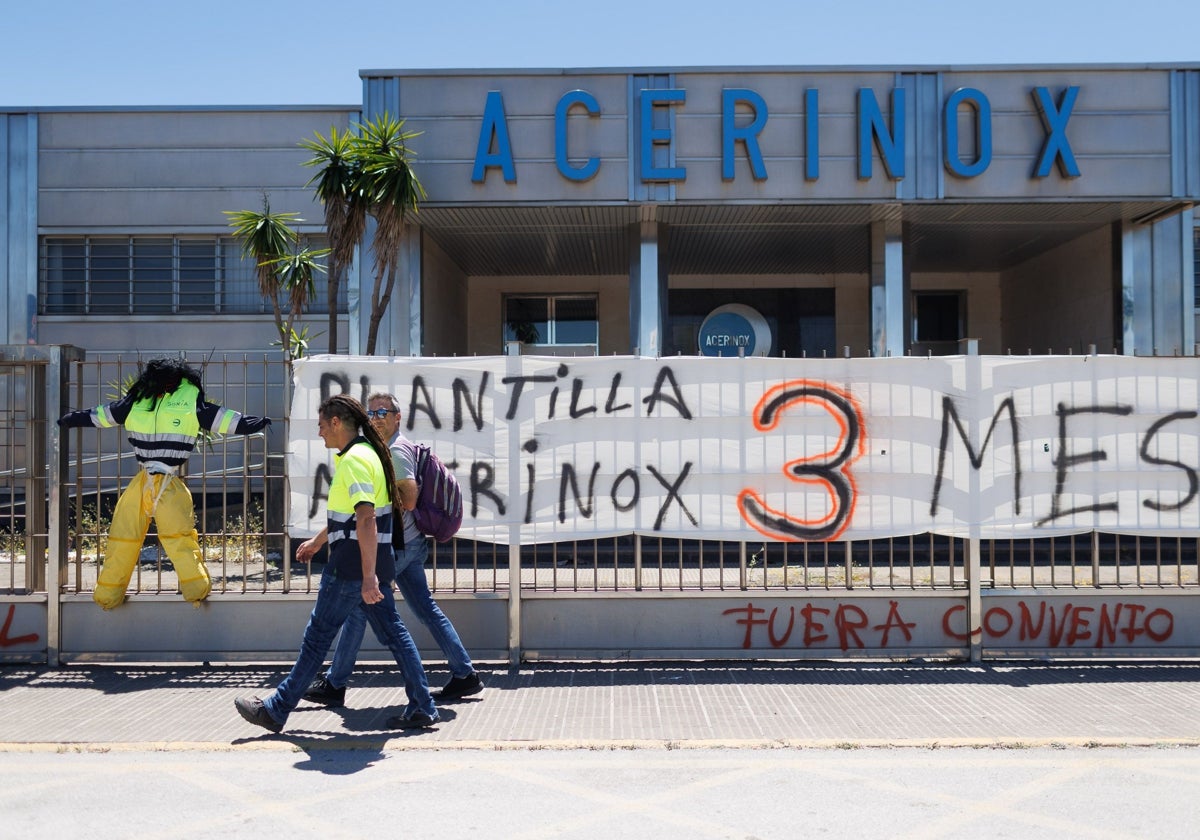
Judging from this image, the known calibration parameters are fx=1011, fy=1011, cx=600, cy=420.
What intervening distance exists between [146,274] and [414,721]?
1341 centimetres

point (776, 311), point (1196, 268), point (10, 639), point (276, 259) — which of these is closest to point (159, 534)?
point (10, 639)

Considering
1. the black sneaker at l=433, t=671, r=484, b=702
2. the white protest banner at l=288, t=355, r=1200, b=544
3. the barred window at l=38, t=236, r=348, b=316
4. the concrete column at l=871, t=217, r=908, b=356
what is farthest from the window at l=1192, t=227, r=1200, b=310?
the black sneaker at l=433, t=671, r=484, b=702

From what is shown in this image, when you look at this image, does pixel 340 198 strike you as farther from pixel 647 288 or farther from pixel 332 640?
pixel 332 640

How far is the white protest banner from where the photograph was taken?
22.4ft

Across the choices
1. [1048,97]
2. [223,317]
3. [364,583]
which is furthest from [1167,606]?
[223,317]

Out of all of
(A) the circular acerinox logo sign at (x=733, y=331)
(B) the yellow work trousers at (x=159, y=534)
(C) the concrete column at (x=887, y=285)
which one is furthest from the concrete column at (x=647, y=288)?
(B) the yellow work trousers at (x=159, y=534)

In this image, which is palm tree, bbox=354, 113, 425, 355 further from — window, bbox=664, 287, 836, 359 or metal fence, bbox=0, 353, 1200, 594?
window, bbox=664, 287, 836, 359

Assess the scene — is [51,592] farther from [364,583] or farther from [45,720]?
[364,583]

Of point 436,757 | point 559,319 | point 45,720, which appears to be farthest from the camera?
point 559,319

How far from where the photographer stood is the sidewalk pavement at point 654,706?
5.25m

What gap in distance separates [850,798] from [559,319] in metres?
16.5

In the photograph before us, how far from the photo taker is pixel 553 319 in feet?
66.9

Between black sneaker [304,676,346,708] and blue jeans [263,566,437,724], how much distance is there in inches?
16.7

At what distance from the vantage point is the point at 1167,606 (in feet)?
22.3
